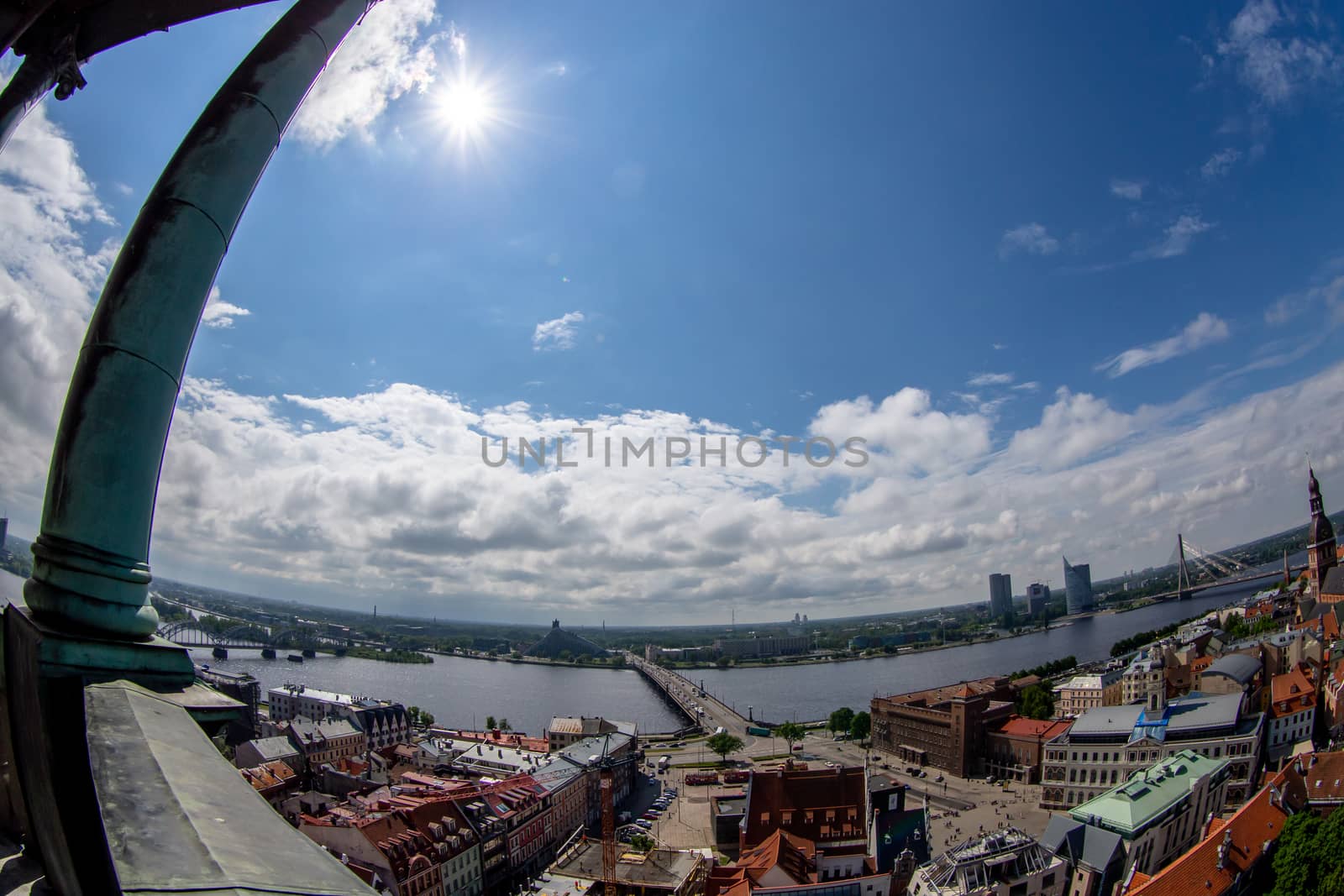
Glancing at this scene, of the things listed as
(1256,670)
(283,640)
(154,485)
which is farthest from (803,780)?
(283,640)

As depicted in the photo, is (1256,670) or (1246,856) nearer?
(1246,856)

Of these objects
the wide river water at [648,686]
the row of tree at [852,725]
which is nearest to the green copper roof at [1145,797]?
the row of tree at [852,725]

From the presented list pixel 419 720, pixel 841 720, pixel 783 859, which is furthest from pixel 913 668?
pixel 783 859

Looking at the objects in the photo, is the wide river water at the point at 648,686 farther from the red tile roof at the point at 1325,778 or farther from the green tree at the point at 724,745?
the red tile roof at the point at 1325,778

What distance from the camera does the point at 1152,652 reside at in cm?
2800

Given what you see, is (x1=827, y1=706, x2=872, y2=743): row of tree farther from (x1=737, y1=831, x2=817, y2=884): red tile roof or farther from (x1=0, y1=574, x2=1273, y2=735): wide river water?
(x1=737, y1=831, x2=817, y2=884): red tile roof

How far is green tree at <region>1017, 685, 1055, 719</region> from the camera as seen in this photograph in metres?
29.1

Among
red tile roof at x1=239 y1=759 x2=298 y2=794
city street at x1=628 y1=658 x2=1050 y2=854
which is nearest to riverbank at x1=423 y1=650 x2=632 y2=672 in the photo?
city street at x1=628 y1=658 x2=1050 y2=854

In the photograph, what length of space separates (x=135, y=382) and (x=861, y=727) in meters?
34.5

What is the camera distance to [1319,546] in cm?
3762

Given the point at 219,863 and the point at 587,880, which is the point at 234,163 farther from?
the point at 587,880

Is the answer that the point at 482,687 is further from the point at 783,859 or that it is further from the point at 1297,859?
the point at 1297,859

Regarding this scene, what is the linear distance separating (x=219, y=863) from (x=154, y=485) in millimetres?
798

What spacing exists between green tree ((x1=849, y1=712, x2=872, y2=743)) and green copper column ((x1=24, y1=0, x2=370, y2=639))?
34.1 meters
